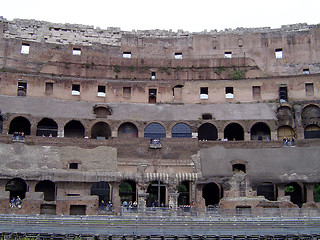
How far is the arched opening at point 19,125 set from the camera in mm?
41656

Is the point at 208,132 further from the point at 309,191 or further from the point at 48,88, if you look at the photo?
the point at 48,88

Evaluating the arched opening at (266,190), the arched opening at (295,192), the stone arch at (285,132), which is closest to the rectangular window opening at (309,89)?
the stone arch at (285,132)

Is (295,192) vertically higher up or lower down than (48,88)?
lower down

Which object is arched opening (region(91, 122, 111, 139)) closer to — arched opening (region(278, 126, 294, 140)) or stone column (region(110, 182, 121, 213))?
stone column (region(110, 182, 121, 213))

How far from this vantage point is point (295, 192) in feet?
118

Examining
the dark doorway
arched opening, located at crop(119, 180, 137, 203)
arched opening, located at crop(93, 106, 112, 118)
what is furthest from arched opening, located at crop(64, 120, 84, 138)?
the dark doorway

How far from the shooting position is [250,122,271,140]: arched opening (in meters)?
44.2

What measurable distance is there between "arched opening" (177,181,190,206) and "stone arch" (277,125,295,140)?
1474 cm

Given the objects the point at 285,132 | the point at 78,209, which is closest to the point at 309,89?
the point at 285,132

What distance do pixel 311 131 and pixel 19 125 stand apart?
31.6 m

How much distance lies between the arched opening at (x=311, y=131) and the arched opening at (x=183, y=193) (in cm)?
1648

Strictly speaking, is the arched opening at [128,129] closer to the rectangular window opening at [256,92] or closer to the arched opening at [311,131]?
the rectangular window opening at [256,92]

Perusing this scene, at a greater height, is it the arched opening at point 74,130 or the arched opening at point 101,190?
the arched opening at point 74,130

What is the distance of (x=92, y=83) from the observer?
4662 cm
